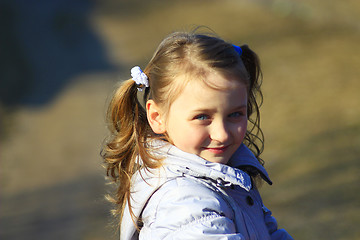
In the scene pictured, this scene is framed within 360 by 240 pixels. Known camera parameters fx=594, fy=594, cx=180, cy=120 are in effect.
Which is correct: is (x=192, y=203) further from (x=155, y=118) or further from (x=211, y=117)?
(x=155, y=118)

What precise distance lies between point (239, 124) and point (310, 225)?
9.61 feet

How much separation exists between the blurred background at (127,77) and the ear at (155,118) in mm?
567

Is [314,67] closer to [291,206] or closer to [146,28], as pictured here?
[291,206]

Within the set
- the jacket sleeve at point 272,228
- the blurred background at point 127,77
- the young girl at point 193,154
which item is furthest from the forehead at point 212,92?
the blurred background at point 127,77

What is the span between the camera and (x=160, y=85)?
6.69 ft

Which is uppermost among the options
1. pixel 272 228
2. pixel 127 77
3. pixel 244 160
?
pixel 244 160

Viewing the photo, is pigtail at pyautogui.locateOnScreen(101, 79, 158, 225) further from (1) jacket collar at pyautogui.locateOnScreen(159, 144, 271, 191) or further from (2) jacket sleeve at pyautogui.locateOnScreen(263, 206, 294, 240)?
(2) jacket sleeve at pyautogui.locateOnScreen(263, 206, 294, 240)

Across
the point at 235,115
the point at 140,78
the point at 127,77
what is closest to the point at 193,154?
the point at 235,115

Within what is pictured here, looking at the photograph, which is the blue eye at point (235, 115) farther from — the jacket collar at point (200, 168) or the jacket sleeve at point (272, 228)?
the jacket sleeve at point (272, 228)

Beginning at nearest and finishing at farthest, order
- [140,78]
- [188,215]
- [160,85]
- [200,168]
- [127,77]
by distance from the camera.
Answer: [188,215]
[200,168]
[160,85]
[140,78]
[127,77]

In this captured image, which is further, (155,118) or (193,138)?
(155,118)

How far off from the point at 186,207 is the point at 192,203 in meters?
0.02

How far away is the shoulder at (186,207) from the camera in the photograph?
5.67 feet

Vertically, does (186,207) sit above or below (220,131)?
below
